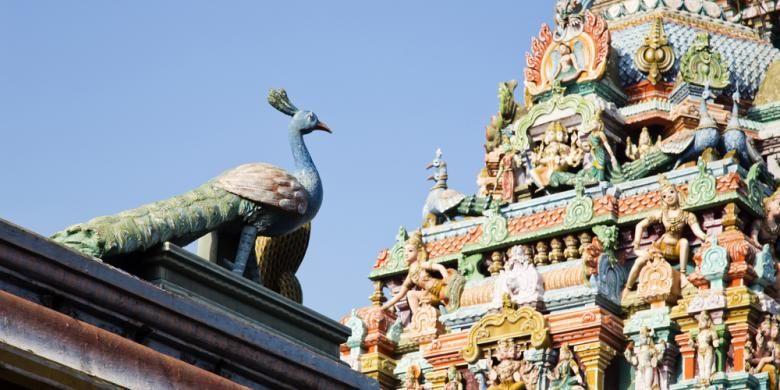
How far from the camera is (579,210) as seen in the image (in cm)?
4378

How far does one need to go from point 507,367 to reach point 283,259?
76.2 ft

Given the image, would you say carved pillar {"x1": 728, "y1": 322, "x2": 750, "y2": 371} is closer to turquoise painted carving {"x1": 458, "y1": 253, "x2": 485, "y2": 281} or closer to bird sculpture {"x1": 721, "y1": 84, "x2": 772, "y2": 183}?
bird sculpture {"x1": 721, "y1": 84, "x2": 772, "y2": 183}

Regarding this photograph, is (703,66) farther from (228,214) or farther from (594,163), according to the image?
(228,214)

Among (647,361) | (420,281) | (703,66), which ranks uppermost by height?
(703,66)

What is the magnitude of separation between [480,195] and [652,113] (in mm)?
4477

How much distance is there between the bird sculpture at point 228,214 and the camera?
16844mm

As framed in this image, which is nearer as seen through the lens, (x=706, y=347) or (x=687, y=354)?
(x=706, y=347)

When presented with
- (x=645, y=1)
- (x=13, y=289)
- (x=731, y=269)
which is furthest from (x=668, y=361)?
(x=13, y=289)

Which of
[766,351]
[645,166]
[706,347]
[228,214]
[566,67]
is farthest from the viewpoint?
[566,67]

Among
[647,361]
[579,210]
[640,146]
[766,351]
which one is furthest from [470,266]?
[766,351]

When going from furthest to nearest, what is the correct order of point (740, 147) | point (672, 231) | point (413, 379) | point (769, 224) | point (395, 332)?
point (395, 332) → point (413, 379) → point (740, 147) → point (769, 224) → point (672, 231)

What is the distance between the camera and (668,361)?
1619 inches

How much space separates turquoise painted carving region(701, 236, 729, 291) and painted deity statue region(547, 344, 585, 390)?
127 inches

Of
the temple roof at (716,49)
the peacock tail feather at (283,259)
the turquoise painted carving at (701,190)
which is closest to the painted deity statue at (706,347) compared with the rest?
the turquoise painted carving at (701,190)
